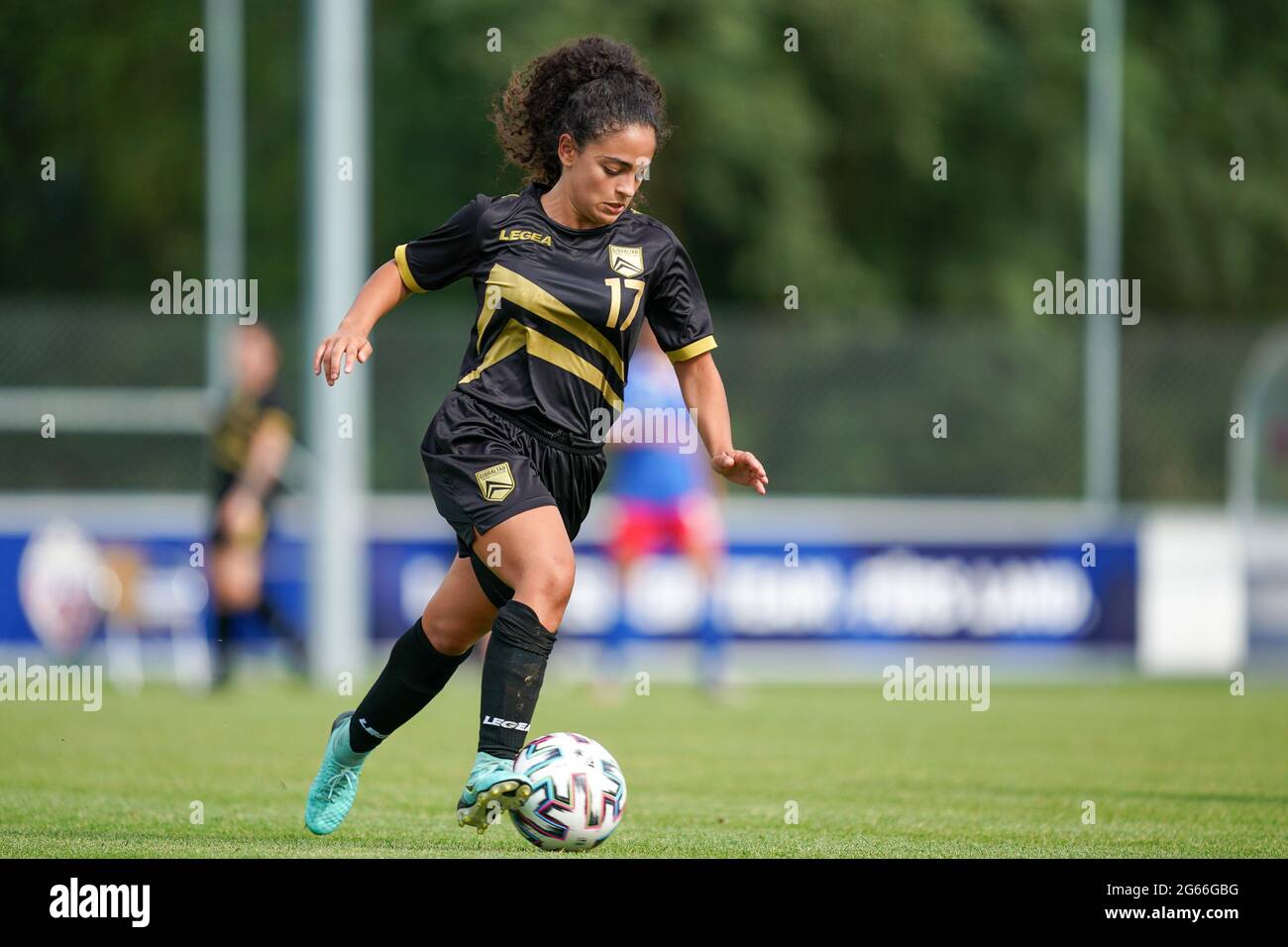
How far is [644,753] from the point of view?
858cm

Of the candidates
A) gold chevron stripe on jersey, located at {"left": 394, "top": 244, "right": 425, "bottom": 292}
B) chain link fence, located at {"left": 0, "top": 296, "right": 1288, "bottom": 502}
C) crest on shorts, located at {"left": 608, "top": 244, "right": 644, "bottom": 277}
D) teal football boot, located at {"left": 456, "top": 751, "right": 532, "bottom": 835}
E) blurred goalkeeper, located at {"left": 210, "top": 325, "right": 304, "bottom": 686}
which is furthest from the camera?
chain link fence, located at {"left": 0, "top": 296, "right": 1288, "bottom": 502}

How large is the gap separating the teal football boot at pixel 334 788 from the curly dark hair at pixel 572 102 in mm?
1777

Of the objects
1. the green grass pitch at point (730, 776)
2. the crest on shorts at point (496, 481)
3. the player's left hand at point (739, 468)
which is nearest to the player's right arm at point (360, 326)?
the crest on shorts at point (496, 481)

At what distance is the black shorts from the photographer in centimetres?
527

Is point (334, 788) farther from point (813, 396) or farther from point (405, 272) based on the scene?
point (813, 396)

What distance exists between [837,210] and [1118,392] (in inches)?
281

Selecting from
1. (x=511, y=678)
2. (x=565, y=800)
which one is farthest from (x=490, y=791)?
(x=511, y=678)

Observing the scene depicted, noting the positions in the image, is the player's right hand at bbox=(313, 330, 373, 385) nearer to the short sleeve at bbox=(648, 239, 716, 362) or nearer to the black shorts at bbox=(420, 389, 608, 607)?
the black shorts at bbox=(420, 389, 608, 607)

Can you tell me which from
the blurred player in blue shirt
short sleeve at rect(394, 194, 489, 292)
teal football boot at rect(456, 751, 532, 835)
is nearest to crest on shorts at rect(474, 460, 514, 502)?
short sleeve at rect(394, 194, 489, 292)

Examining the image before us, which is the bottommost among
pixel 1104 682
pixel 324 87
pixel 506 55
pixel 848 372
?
pixel 1104 682

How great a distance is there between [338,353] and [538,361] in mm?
576
